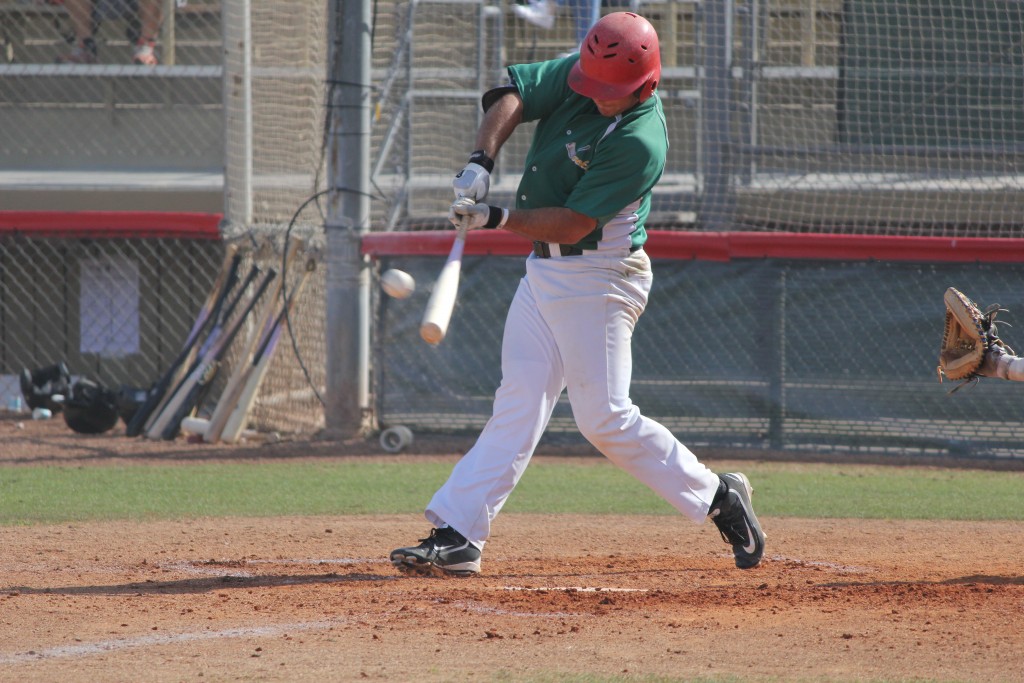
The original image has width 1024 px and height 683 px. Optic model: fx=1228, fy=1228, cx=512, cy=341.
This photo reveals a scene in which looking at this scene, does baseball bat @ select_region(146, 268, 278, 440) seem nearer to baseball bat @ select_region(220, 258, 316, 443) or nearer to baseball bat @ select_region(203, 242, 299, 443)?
baseball bat @ select_region(203, 242, 299, 443)

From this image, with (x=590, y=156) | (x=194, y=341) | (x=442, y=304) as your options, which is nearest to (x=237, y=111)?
(x=194, y=341)

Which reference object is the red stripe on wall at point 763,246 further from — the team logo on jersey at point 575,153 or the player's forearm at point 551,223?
the player's forearm at point 551,223

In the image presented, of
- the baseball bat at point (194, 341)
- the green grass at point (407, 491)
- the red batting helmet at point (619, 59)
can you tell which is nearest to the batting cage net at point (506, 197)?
the baseball bat at point (194, 341)

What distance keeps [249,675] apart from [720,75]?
20.8ft

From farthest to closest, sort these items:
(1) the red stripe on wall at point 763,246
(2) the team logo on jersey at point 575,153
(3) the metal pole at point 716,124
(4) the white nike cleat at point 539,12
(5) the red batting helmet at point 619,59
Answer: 1. (4) the white nike cleat at point 539,12
2. (3) the metal pole at point 716,124
3. (1) the red stripe on wall at point 763,246
4. (2) the team logo on jersey at point 575,153
5. (5) the red batting helmet at point 619,59

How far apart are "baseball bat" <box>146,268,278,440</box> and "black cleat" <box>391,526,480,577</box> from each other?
426cm

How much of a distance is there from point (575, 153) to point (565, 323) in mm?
594

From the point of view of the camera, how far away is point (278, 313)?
833 cm

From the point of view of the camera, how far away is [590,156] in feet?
13.9

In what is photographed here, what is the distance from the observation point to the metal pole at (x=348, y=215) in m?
8.10

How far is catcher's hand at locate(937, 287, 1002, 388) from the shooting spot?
4547mm

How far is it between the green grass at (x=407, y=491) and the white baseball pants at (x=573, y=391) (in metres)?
1.74

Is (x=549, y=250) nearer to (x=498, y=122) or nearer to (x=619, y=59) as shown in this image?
(x=498, y=122)

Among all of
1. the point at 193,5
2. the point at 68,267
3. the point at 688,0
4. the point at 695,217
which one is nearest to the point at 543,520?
the point at 695,217
